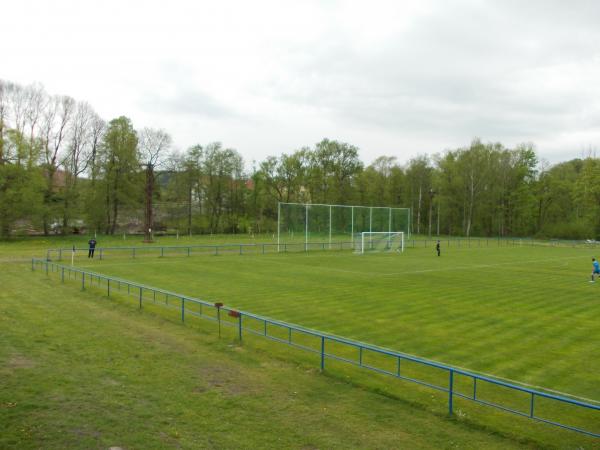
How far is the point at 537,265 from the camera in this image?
38.0 m

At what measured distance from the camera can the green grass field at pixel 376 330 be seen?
845cm

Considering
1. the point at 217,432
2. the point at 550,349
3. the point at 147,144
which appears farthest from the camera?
the point at 147,144

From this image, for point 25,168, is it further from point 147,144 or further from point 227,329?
point 227,329

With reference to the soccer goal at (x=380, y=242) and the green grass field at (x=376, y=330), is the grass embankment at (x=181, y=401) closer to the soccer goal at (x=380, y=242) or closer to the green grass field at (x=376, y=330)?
→ the green grass field at (x=376, y=330)

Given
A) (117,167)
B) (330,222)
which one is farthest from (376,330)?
(117,167)

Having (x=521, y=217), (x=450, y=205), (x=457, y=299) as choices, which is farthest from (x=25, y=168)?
(x=521, y=217)

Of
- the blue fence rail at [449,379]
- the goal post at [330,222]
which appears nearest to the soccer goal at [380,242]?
the goal post at [330,222]

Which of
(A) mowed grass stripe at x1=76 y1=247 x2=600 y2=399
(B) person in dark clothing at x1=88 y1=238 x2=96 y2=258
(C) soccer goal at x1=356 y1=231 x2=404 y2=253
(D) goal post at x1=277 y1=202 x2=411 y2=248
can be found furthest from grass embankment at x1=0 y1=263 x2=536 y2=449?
(C) soccer goal at x1=356 y1=231 x2=404 y2=253

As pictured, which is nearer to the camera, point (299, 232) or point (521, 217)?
point (299, 232)

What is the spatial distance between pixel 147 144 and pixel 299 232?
30.2m

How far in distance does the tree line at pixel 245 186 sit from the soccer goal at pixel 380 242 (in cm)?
2431

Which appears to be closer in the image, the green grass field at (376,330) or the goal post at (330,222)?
the green grass field at (376,330)

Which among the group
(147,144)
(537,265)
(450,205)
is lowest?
(537,265)

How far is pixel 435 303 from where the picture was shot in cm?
2000
